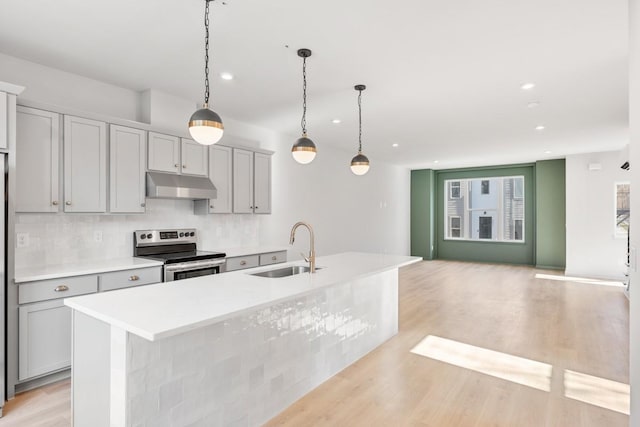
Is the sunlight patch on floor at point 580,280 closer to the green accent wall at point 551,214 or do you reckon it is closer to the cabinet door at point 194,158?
the green accent wall at point 551,214

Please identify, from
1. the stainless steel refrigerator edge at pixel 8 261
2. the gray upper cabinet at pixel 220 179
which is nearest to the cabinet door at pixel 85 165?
the stainless steel refrigerator edge at pixel 8 261

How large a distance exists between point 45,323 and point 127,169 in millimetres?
1546

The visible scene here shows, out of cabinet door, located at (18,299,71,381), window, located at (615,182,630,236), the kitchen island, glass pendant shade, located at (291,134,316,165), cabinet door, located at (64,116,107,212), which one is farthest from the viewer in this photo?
window, located at (615,182,630,236)

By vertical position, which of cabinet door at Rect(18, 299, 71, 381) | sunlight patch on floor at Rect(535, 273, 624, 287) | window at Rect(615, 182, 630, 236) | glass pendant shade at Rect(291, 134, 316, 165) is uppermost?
glass pendant shade at Rect(291, 134, 316, 165)

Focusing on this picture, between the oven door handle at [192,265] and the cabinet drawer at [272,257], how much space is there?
622mm

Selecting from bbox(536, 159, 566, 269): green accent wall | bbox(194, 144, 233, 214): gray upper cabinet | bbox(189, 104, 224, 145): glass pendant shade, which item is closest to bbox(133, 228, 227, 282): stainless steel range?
bbox(194, 144, 233, 214): gray upper cabinet

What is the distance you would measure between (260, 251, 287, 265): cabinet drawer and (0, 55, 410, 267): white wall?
57 centimetres

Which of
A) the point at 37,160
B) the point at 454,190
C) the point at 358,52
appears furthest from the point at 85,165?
the point at 454,190

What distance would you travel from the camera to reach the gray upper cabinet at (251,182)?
4.77 meters

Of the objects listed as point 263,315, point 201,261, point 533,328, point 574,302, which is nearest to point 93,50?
point 201,261

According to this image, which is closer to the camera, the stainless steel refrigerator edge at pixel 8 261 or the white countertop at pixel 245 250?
the stainless steel refrigerator edge at pixel 8 261

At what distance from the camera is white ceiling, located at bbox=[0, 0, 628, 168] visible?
2439mm

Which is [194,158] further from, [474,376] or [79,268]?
[474,376]

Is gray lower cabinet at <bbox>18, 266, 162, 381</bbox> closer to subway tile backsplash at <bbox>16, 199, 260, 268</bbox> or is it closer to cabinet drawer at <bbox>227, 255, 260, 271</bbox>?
subway tile backsplash at <bbox>16, 199, 260, 268</bbox>
